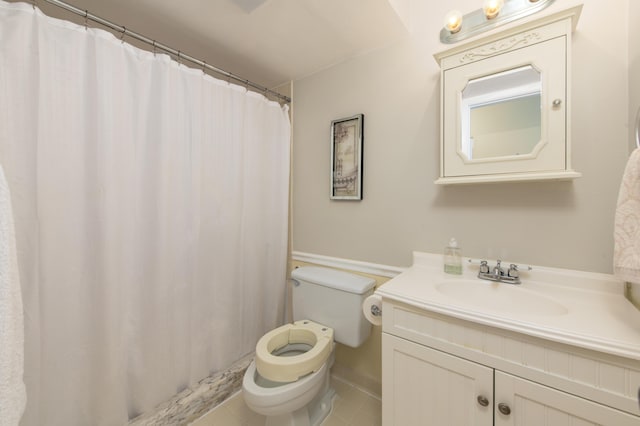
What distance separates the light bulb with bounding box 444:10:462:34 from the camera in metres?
1.11

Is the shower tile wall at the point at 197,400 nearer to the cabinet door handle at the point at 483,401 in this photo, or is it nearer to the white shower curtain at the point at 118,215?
the white shower curtain at the point at 118,215

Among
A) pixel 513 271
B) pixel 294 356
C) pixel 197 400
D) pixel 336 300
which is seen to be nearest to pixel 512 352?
pixel 513 271

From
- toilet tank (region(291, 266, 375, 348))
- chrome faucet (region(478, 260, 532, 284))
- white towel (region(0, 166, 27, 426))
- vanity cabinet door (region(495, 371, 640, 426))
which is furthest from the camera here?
toilet tank (region(291, 266, 375, 348))

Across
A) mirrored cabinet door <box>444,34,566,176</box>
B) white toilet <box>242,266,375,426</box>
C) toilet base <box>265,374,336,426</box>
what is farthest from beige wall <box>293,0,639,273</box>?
toilet base <box>265,374,336,426</box>

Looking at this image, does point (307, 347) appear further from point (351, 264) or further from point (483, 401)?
point (483, 401)

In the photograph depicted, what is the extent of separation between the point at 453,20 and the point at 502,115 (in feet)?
1.62

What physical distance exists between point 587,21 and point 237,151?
66.9 inches

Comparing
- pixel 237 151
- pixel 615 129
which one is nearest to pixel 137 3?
pixel 237 151

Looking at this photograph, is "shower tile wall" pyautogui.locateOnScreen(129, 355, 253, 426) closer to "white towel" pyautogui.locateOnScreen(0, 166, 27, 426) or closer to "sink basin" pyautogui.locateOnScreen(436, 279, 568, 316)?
"white towel" pyautogui.locateOnScreen(0, 166, 27, 426)

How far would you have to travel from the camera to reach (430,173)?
1.27 m

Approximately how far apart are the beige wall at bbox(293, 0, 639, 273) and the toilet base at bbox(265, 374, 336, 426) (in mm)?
808

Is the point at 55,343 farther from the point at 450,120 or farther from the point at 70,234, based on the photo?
the point at 450,120

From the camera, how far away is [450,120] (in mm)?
1134

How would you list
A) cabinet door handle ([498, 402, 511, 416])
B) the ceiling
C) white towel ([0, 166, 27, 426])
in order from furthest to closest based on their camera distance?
the ceiling
cabinet door handle ([498, 402, 511, 416])
white towel ([0, 166, 27, 426])
